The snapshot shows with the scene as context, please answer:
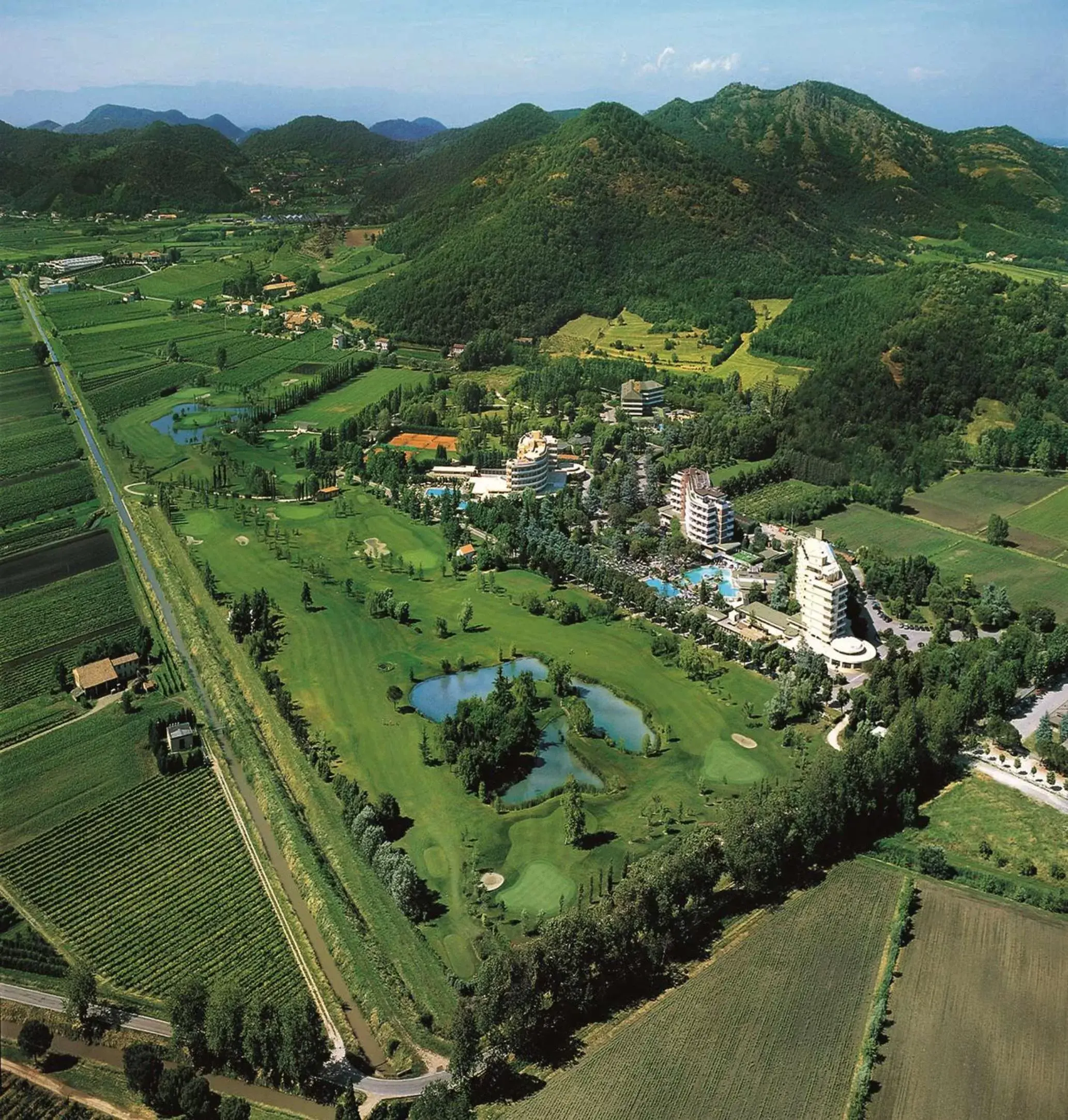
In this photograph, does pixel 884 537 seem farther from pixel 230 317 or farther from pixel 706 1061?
pixel 230 317

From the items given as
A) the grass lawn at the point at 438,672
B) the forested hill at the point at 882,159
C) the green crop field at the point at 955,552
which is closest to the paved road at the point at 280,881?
the grass lawn at the point at 438,672

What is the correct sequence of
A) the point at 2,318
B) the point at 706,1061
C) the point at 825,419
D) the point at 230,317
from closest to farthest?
1. the point at 706,1061
2. the point at 825,419
3. the point at 2,318
4. the point at 230,317

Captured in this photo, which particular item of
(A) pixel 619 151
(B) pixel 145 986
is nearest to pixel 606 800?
(B) pixel 145 986

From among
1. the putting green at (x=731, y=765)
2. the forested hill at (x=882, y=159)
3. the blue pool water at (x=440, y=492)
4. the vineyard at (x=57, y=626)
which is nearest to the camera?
the putting green at (x=731, y=765)

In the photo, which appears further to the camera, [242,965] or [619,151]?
[619,151]

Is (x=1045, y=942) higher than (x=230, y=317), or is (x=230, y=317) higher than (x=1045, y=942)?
(x=230, y=317)

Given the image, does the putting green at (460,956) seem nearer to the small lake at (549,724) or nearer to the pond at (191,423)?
the small lake at (549,724)
